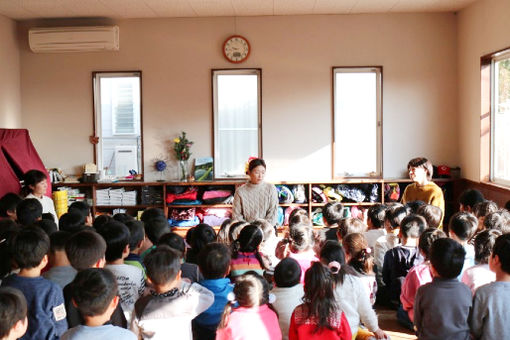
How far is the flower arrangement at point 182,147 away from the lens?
7.23 metres

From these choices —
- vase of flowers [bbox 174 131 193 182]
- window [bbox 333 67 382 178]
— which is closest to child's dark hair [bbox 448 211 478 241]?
window [bbox 333 67 382 178]

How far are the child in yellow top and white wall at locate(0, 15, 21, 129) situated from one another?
546 cm

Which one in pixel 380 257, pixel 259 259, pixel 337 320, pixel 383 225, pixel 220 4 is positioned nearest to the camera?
pixel 337 320

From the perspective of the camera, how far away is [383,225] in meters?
4.29

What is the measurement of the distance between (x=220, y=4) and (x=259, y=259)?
4344 mm

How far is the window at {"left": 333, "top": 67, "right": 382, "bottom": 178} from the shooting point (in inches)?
287

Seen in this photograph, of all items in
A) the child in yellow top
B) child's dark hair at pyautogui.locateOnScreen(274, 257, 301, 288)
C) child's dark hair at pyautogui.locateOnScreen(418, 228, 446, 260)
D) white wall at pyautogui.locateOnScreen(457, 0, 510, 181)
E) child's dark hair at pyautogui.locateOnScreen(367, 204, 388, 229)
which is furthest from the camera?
white wall at pyautogui.locateOnScreen(457, 0, 510, 181)

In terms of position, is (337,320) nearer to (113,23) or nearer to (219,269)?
(219,269)

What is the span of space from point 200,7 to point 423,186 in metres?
3.74

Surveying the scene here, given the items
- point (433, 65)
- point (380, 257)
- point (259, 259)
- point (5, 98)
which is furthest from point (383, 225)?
point (5, 98)

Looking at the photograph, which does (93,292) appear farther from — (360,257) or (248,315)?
(360,257)

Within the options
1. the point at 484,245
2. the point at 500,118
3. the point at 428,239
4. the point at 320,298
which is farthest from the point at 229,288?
the point at 500,118

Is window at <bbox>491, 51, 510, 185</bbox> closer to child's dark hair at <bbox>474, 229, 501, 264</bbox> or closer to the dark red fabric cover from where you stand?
child's dark hair at <bbox>474, 229, 501, 264</bbox>

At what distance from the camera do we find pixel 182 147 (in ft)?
23.7
